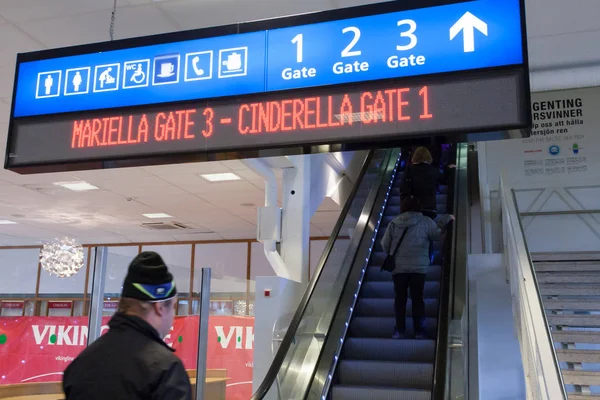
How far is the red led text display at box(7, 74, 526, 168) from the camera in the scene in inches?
127

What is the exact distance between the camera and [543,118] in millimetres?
9562

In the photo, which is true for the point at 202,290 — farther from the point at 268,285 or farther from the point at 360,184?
the point at 360,184

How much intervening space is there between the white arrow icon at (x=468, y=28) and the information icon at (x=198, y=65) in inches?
55.8

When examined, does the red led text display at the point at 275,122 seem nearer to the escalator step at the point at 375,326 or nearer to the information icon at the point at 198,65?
the information icon at the point at 198,65

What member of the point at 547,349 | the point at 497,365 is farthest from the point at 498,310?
the point at 547,349

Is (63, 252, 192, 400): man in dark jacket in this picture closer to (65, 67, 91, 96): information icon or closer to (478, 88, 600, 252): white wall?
(65, 67, 91, 96): information icon

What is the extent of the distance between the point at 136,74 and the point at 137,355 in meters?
2.33

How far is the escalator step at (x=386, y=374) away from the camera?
571 centimetres

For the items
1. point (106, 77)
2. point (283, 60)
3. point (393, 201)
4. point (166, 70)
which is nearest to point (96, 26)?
point (106, 77)

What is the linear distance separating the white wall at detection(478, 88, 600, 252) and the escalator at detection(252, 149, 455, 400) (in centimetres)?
211

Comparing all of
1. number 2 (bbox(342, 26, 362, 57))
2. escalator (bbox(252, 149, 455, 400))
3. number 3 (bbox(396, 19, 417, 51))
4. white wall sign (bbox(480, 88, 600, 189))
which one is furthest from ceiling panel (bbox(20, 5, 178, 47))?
white wall sign (bbox(480, 88, 600, 189))

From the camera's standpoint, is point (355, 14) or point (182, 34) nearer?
point (355, 14)

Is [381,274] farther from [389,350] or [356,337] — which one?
[389,350]

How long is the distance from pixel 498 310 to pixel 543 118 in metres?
4.36
